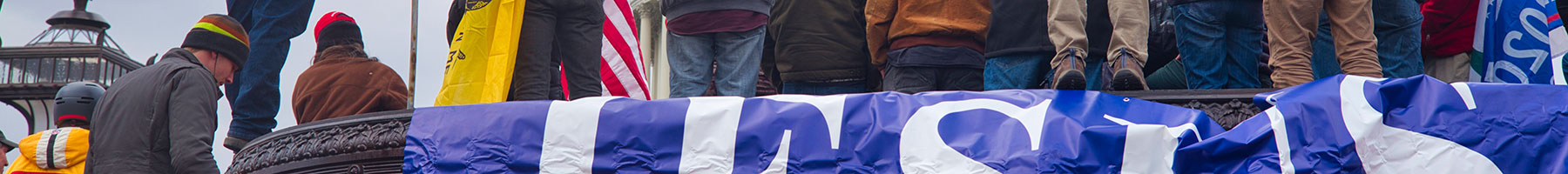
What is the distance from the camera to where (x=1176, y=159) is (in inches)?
200

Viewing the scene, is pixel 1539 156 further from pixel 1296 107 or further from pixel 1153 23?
pixel 1153 23

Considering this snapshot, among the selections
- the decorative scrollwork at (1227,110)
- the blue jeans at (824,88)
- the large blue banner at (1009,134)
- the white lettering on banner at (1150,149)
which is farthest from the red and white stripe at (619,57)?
the white lettering on banner at (1150,149)

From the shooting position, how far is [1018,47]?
21.7 ft

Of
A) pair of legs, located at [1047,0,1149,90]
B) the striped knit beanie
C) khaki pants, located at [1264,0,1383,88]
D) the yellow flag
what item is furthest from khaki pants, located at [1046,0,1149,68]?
the striped knit beanie

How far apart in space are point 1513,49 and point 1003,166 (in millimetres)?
3245

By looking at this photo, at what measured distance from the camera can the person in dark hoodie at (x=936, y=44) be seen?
686 cm

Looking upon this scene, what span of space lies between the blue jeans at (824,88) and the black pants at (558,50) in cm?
105

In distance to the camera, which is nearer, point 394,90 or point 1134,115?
point 1134,115

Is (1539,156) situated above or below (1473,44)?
above

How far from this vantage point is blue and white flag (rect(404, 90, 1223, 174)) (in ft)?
17.0

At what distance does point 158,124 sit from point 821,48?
3449mm

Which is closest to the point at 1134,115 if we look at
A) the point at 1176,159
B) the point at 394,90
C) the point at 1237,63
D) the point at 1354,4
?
the point at 1176,159

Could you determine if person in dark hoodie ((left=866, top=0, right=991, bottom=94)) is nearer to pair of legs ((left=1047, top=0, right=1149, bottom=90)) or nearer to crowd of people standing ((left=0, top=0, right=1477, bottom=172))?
crowd of people standing ((left=0, top=0, right=1477, bottom=172))

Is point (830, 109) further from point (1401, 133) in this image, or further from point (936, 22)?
point (1401, 133)
